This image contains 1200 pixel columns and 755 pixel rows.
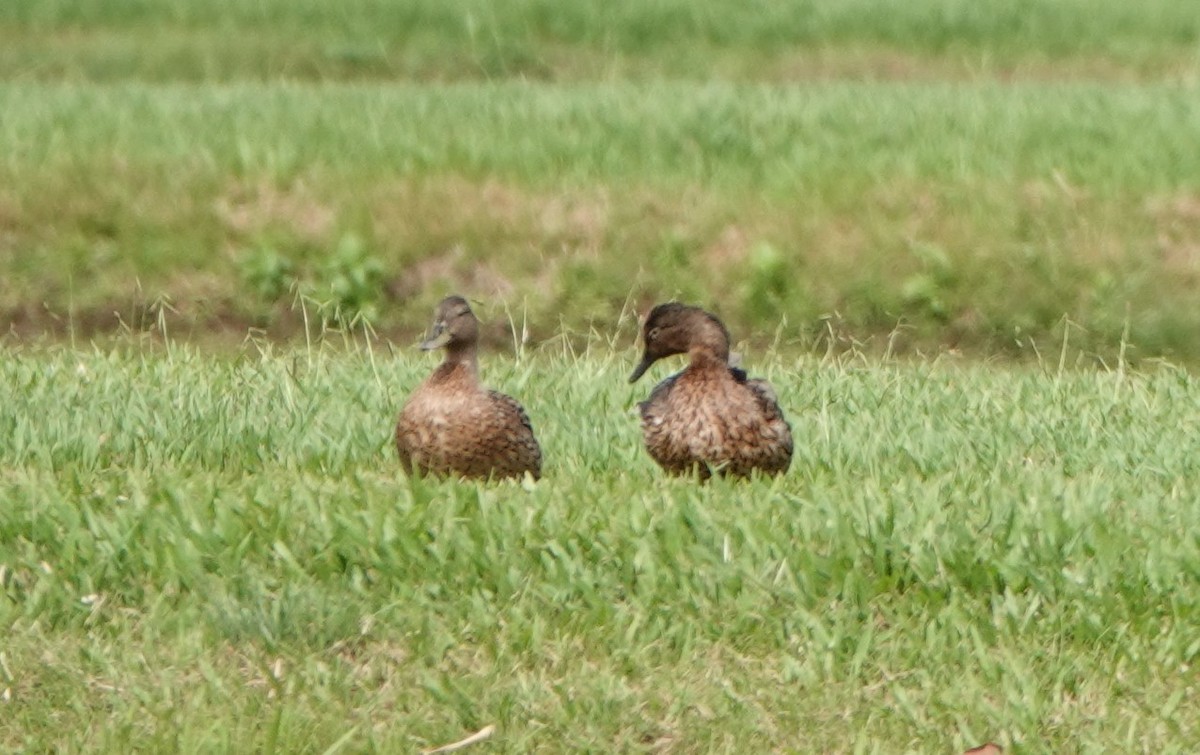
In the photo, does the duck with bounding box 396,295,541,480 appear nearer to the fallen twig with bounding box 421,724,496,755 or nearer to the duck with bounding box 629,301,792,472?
the duck with bounding box 629,301,792,472

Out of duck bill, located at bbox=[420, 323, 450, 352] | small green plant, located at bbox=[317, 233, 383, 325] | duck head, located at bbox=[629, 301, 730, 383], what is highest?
duck bill, located at bbox=[420, 323, 450, 352]

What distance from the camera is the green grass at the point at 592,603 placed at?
169 inches

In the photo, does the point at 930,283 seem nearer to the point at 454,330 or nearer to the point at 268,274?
the point at 268,274

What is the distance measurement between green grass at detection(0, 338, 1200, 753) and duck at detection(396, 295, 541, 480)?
11cm

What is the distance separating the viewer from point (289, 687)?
441 centimetres

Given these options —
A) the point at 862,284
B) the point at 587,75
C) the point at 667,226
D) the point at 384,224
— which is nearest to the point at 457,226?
the point at 384,224

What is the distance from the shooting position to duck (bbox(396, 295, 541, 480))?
558cm

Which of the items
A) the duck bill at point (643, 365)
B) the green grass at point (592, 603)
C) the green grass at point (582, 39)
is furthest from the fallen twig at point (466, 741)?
the green grass at point (582, 39)

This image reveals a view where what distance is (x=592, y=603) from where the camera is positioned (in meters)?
4.75

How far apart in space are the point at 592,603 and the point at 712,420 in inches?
39.3

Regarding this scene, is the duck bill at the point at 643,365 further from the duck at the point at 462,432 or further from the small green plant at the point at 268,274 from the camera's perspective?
the small green plant at the point at 268,274

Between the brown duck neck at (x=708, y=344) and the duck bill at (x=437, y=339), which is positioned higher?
the duck bill at (x=437, y=339)

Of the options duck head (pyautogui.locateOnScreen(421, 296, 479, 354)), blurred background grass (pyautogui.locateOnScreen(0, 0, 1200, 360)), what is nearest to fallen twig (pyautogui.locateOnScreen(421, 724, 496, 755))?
duck head (pyautogui.locateOnScreen(421, 296, 479, 354))

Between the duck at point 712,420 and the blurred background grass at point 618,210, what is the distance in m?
3.44
